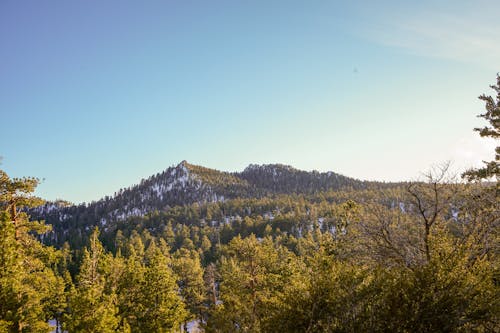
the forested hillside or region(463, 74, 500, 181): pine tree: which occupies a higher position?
region(463, 74, 500, 181): pine tree

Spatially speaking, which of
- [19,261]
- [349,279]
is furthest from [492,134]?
[19,261]

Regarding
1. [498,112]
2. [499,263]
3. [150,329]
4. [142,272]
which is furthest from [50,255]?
[498,112]

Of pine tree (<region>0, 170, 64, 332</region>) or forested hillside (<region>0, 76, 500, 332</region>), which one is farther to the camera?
pine tree (<region>0, 170, 64, 332</region>)

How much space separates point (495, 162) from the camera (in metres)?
18.3

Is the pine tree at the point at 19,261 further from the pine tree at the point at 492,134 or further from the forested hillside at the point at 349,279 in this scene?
the pine tree at the point at 492,134

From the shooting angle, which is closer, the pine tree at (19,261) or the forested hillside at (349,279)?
the forested hillside at (349,279)

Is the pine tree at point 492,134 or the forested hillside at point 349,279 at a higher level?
the pine tree at point 492,134

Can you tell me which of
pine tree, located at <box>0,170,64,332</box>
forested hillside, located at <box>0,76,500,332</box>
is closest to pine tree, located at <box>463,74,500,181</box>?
forested hillside, located at <box>0,76,500,332</box>

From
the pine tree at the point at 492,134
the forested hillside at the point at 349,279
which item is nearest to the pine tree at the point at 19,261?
the forested hillside at the point at 349,279

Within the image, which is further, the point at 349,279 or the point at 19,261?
the point at 19,261

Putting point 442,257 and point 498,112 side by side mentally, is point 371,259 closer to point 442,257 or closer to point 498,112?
point 442,257

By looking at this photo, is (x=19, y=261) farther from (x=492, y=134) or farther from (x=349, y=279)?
(x=492, y=134)

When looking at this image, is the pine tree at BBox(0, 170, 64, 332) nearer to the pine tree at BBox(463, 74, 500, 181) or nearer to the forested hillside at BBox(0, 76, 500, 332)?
the forested hillside at BBox(0, 76, 500, 332)

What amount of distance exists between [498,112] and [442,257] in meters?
9.95
